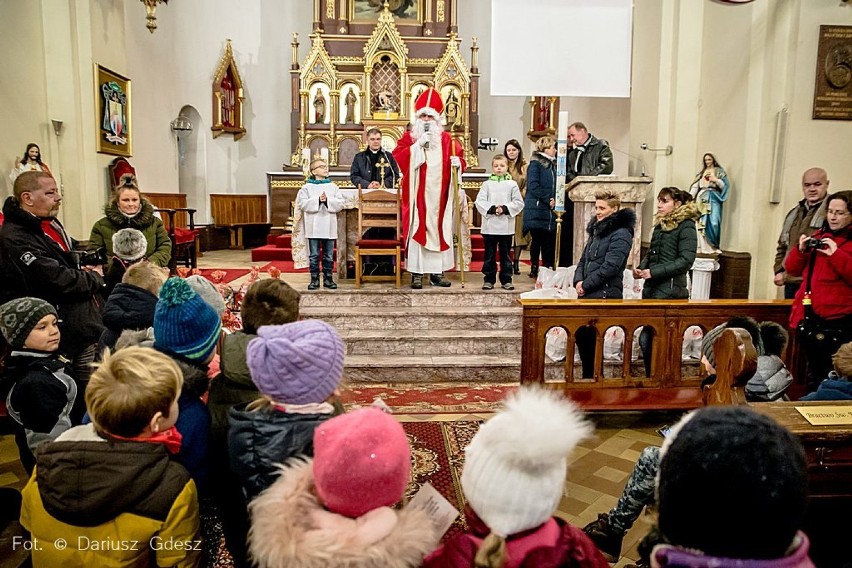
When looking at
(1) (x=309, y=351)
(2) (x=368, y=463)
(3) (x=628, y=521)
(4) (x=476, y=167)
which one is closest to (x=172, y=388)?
(1) (x=309, y=351)

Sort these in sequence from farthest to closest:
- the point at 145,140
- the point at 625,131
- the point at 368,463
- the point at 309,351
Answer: the point at 145,140, the point at 625,131, the point at 309,351, the point at 368,463

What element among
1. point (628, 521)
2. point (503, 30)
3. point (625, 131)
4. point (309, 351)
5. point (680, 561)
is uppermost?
point (503, 30)

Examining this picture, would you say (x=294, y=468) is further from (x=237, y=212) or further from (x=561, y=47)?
(x=237, y=212)

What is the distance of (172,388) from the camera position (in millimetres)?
1538

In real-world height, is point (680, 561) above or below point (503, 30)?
below

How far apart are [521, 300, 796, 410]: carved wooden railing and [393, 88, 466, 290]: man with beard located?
7.80ft

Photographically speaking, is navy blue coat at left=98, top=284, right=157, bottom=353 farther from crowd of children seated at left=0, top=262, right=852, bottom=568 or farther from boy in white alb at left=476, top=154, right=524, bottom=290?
boy in white alb at left=476, top=154, right=524, bottom=290

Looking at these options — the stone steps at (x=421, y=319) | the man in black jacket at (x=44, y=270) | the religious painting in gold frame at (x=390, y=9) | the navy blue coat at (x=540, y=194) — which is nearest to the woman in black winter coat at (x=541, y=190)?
the navy blue coat at (x=540, y=194)

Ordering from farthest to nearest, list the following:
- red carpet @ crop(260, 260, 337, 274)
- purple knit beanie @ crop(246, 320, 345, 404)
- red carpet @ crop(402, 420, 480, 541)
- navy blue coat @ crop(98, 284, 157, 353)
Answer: red carpet @ crop(260, 260, 337, 274) < red carpet @ crop(402, 420, 480, 541) < navy blue coat @ crop(98, 284, 157, 353) < purple knit beanie @ crop(246, 320, 345, 404)

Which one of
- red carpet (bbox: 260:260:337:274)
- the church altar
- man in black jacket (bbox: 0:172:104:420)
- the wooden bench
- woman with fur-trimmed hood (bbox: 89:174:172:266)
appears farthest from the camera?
the wooden bench

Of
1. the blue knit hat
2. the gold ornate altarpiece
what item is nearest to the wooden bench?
the gold ornate altarpiece

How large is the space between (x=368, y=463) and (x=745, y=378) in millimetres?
1375

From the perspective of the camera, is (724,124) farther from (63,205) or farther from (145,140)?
(145,140)

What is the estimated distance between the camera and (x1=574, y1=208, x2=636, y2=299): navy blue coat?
3.86 meters
